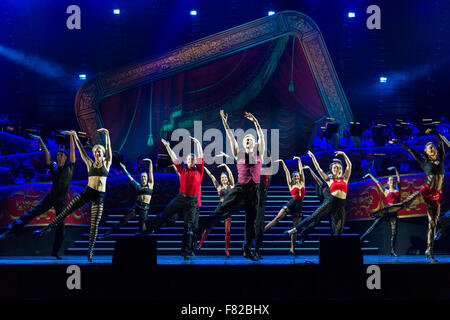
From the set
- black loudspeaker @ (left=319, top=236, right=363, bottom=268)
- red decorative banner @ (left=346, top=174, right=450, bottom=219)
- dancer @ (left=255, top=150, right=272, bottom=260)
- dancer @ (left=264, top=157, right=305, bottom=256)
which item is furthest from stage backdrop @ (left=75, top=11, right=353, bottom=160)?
black loudspeaker @ (left=319, top=236, right=363, bottom=268)

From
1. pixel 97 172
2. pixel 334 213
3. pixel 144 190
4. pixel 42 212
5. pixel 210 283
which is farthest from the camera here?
pixel 144 190

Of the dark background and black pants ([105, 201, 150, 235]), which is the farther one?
the dark background

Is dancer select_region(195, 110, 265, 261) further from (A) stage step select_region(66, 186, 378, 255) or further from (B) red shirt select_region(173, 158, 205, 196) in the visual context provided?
(A) stage step select_region(66, 186, 378, 255)

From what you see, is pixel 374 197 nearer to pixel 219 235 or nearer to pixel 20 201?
pixel 219 235

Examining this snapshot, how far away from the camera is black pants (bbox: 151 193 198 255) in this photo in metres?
7.13

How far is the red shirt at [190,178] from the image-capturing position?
7387 millimetres

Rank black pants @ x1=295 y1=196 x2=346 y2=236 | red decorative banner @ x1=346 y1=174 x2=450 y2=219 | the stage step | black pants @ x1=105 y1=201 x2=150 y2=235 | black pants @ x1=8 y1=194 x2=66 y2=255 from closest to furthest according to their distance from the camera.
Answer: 1. black pants @ x1=8 y1=194 x2=66 y2=255
2. black pants @ x1=295 y1=196 x2=346 y2=236
3. the stage step
4. black pants @ x1=105 y1=201 x2=150 y2=235
5. red decorative banner @ x1=346 y1=174 x2=450 y2=219

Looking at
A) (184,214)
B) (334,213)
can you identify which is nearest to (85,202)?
(184,214)

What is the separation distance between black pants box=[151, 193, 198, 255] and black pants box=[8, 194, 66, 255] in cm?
147

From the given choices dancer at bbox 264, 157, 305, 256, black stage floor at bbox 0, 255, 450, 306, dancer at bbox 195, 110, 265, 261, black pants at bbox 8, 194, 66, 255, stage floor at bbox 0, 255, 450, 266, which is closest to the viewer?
black stage floor at bbox 0, 255, 450, 306

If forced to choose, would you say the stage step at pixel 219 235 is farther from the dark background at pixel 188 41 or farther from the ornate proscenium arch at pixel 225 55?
the dark background at pixel 188 41

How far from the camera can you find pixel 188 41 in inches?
581

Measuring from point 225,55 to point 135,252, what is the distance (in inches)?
375

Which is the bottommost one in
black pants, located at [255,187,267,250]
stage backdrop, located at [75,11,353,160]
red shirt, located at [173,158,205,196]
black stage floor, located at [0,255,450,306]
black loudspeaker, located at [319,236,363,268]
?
black stage floor, located at [0,255,450,306]
